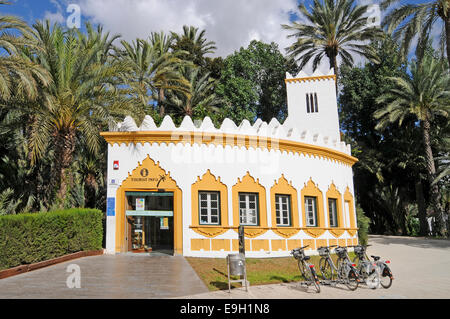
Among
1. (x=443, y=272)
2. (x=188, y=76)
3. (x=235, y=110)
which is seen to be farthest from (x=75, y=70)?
(x=235, y=110)

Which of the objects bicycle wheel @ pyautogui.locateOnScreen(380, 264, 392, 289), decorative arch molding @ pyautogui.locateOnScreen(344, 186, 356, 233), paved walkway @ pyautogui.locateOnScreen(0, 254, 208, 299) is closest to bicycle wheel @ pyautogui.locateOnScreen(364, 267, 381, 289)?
bicycle wheel @ pyautogui.locateOnScreen(380, 264, 392, 289)

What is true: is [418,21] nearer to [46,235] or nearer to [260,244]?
[260,244]

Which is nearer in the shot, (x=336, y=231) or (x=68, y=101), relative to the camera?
(x=68, y=101)

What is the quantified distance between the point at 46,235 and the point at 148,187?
405 centimetres

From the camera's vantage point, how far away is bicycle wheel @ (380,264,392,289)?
955 cm

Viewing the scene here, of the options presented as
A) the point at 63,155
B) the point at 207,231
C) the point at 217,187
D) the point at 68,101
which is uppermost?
the point at 68,101

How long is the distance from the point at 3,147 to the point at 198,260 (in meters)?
12.6

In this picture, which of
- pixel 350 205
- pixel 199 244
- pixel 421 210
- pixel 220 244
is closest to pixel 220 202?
pixel 220 244

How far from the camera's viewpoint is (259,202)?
15.6 metres

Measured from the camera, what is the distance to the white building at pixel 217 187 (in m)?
14.6

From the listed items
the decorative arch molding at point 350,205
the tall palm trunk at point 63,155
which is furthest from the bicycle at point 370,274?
the tall palm trunk at point 63,155

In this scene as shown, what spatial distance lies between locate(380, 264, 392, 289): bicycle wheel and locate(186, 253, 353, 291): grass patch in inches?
91.2

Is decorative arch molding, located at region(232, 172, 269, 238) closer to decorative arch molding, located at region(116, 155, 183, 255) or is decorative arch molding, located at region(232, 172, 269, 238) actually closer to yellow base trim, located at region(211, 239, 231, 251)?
yellow base trim, located at region(211, 239, 231, 251)

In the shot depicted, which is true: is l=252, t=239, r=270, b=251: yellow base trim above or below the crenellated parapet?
below
